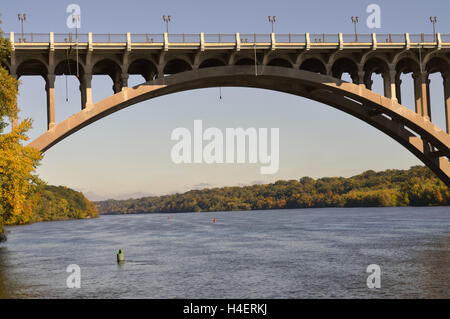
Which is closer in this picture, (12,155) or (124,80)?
(12,155)

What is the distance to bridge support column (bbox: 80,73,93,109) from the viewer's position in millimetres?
33875

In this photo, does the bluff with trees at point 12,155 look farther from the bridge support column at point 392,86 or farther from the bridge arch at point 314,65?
the bridge support column at point 392,86

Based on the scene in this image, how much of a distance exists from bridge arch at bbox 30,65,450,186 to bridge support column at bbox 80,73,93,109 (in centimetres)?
53

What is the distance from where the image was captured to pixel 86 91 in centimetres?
3391

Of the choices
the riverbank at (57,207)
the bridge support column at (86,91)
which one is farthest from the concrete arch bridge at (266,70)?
the riverbank at (57,207)

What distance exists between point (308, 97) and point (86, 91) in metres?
17.3

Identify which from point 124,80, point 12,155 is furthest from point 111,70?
point 12,155

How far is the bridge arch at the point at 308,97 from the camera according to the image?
34.0 meters

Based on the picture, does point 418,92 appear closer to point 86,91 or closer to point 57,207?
point 86,91

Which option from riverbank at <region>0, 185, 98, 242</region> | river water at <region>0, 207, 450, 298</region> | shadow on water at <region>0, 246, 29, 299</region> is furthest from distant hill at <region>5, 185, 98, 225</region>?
shadow on water at <region>0, 246, 29, 299</region>

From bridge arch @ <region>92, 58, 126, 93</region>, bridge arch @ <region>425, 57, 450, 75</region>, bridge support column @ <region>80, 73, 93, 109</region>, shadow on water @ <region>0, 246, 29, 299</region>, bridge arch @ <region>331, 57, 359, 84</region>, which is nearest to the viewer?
shadow on water @ <region>0, 246, 29, 299</region>

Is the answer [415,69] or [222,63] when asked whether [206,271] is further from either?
[415,69]

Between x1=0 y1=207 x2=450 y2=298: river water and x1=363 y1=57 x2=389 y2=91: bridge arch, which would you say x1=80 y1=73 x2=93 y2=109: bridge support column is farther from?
x1=363 y1=57 x2=389 y2=91: bridge arch
